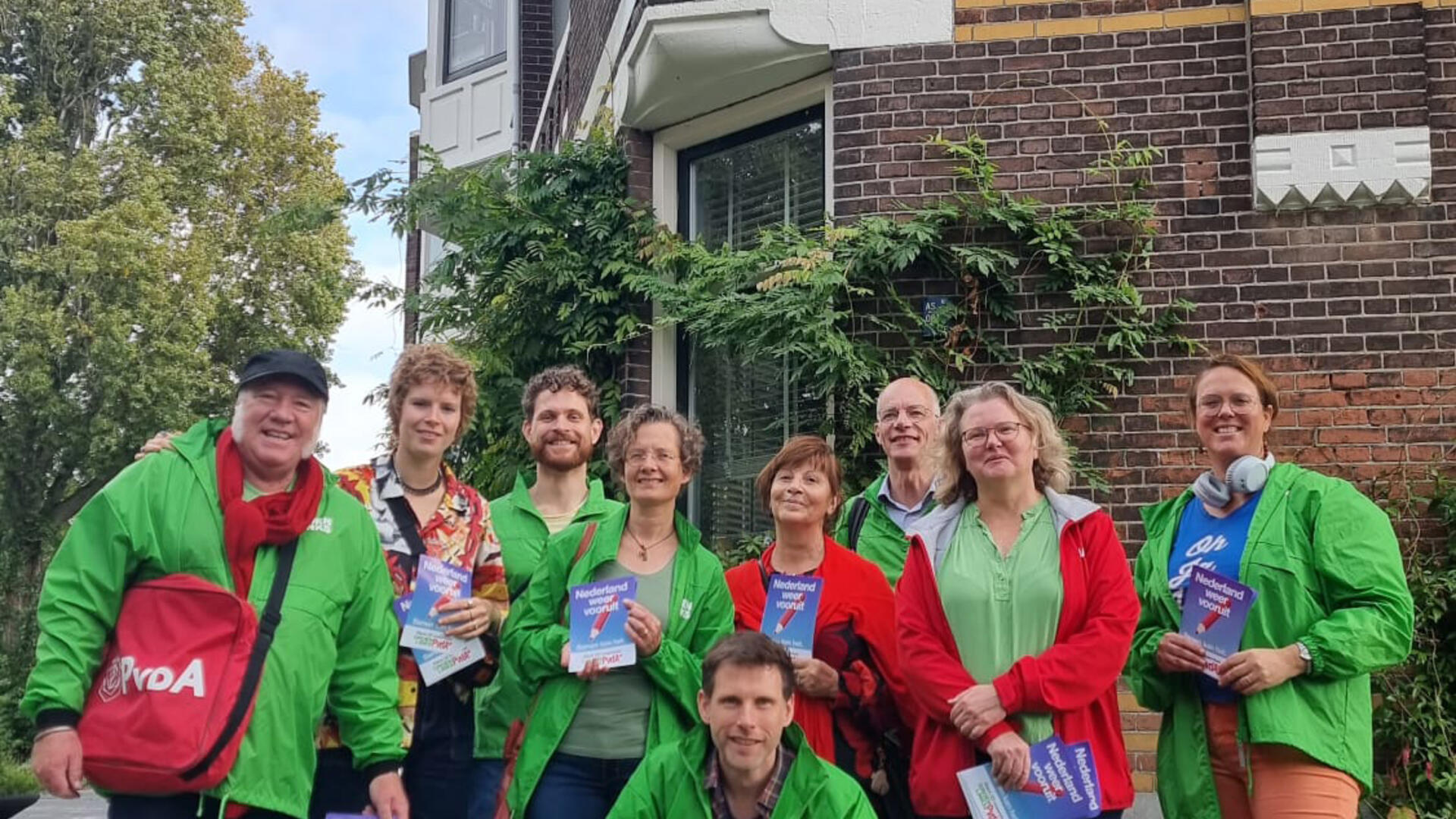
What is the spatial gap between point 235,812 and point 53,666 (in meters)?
0.55

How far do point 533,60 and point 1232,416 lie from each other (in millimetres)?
11406

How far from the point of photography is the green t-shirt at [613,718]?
3.97 m

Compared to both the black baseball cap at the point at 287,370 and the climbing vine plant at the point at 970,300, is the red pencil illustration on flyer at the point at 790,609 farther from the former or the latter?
the climbing vine plant at the point at 970,300

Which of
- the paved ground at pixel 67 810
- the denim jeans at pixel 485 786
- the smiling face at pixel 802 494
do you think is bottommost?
the paved ground at pixel 67 810

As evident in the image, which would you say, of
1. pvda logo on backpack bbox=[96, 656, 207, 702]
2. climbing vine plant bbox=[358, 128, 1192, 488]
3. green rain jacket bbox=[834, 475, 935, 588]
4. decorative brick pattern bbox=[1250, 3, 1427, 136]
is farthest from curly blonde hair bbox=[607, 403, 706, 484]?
decorative brick pattern bbox=[1250, 3, 1427, 136]

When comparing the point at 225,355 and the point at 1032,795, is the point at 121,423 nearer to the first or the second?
the point at 225,355

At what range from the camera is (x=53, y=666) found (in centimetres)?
322

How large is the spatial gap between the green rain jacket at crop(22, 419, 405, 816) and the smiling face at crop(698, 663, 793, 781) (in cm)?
86

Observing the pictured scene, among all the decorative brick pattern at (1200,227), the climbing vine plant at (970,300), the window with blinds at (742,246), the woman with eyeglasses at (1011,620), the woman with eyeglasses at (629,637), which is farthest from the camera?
the window with blinds at (742,246)

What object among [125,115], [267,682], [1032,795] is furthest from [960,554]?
[125,115]

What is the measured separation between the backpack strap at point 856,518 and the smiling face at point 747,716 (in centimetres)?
122

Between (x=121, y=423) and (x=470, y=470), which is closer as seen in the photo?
(x=470, y=470)

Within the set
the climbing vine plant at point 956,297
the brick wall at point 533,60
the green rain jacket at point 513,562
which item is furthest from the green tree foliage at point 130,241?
the green rain jacket at point 513,562

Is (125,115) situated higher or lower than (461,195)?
higher
